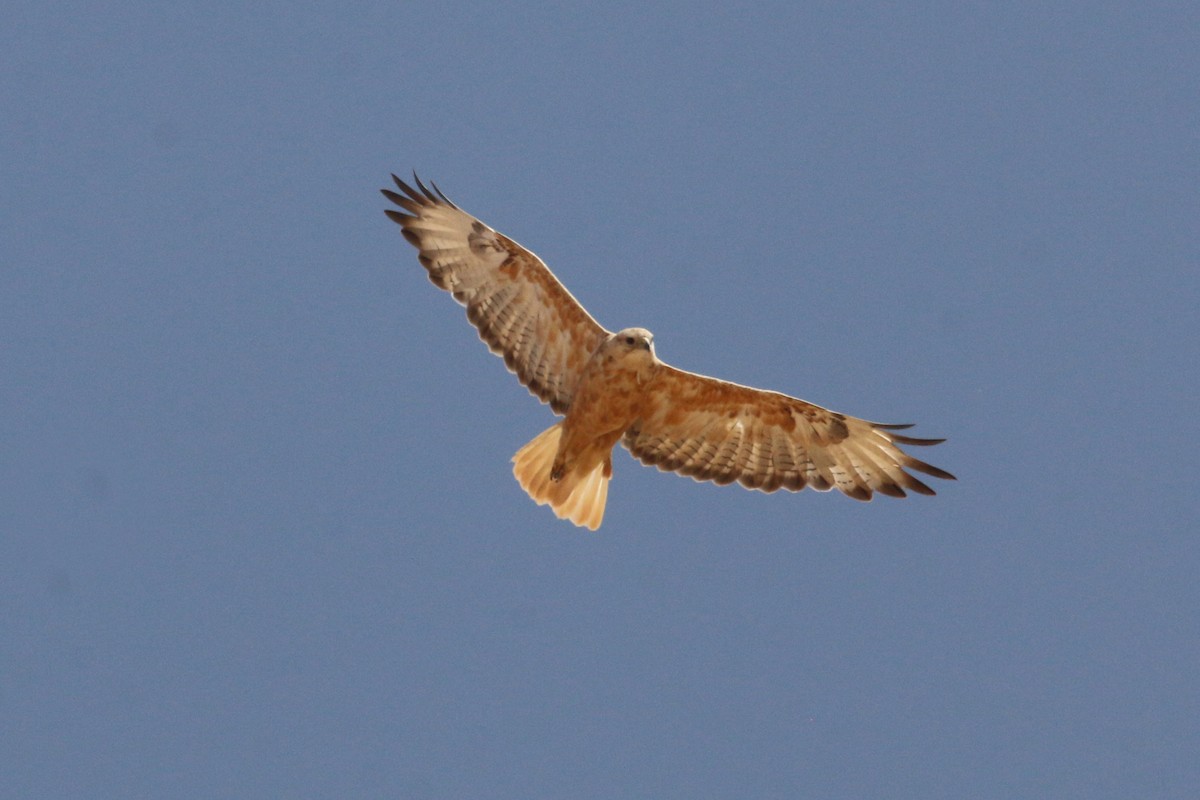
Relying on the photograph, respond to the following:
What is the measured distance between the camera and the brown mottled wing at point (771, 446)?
1264 centimetres

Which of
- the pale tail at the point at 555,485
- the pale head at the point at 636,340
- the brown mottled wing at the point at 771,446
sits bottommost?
the pale tail at the point at 555,485

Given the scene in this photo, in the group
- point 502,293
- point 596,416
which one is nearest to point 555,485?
point 596,416

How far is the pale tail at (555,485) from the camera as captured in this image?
41.0 ft

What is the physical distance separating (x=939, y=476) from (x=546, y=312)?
10.2 ft

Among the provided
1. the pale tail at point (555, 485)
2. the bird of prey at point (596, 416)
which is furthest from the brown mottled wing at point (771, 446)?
the pale tail at point (555, 485)

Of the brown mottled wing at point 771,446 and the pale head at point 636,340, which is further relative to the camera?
the brown mottled wing at point 771,446

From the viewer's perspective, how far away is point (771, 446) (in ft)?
42.3

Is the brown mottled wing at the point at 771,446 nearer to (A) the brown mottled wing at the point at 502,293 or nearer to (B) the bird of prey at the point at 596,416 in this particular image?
(B) the bird of prey at the point at 596,416

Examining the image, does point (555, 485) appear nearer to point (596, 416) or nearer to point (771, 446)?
point (596, 416)

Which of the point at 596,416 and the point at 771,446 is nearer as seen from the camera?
the point at 596,416

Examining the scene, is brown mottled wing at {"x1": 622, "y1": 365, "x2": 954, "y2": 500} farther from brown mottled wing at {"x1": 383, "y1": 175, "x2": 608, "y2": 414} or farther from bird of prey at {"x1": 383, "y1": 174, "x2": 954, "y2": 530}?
brown mottled wing at {"x1": 383, "y1": 175, "x2": 608, "y2": 414}

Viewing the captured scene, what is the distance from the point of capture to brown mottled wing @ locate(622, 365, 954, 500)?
12641mm

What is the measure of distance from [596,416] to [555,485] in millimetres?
715

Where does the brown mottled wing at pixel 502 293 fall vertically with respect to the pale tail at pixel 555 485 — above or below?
above
